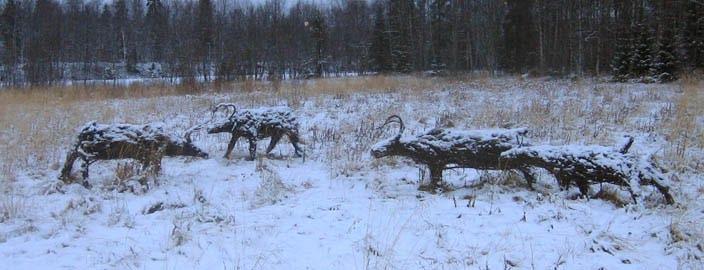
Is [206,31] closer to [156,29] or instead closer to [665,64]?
[156,29]

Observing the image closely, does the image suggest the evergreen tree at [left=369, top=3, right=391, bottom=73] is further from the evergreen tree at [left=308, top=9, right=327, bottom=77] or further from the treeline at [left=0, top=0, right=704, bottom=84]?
the evergreen tree at [left=308, top=9, right=327, bottom=77]

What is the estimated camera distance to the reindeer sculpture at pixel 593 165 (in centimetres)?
485

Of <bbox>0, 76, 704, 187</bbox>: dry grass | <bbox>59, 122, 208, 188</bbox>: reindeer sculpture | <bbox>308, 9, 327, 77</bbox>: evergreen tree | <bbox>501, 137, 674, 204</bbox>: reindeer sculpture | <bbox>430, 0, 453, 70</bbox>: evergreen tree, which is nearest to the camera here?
<bbox>501, 137, 674, 204</bbox>: reindeer sculpture

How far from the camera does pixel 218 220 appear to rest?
4711mm

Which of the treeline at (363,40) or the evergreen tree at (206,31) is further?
the evergreen tree at (206,31)

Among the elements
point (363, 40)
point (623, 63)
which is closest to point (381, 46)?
point (363, 40)

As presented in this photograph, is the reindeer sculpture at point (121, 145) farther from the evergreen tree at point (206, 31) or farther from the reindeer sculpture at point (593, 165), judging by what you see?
the evergreen tree at point (206, 31)

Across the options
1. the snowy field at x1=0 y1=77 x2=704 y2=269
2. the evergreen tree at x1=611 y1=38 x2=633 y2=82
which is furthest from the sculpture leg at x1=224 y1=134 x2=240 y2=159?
the evergreen tree at x1=611 y1=38 x2=633 y2=82

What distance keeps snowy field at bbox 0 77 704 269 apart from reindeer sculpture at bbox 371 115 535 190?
281 millimetres

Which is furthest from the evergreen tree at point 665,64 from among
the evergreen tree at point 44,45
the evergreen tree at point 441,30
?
the evergreen tree at point 44,45

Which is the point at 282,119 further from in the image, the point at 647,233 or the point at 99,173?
the point at 647,233

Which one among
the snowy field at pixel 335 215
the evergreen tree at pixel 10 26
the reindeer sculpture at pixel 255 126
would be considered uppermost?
the evergreen tree at pixel 10 26

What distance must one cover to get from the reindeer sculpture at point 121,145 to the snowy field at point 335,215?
0.73ft

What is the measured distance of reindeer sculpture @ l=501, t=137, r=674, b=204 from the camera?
485cm
